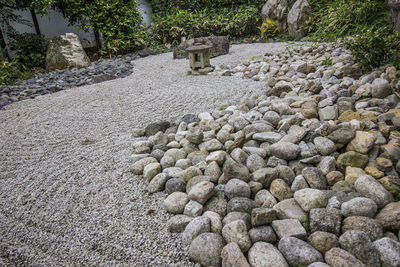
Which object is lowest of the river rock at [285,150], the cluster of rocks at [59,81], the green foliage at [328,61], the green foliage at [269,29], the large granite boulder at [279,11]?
the river rock at [285,150]

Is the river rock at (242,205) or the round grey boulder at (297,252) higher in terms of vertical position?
the river rock at (242,205)

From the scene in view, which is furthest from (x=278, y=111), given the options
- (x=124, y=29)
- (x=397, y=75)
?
(x=124, y=29)

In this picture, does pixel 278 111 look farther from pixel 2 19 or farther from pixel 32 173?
pixel 2 19

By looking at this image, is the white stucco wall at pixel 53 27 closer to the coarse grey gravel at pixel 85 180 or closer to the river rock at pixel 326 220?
the coarse grey gravel at pixel 85 180

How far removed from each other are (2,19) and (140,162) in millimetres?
7010

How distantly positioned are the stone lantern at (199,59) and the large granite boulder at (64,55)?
314 cm

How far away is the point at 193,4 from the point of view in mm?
9539

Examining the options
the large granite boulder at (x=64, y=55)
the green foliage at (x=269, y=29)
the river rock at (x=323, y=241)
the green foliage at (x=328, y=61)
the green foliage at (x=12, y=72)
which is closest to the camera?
the river rock at (x=323, y=241)

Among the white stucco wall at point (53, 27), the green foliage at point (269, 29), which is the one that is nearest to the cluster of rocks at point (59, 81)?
the white stucco wall at point (53, 27)

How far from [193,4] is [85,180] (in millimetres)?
9338

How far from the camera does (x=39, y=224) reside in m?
1.56

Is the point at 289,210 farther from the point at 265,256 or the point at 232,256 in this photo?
the point at 232,256

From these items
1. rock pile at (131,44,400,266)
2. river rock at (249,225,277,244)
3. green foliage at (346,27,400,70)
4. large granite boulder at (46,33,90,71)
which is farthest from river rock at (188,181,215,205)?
large granite boulder at (46,33,90,71)

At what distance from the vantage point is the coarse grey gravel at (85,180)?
4.45ft
